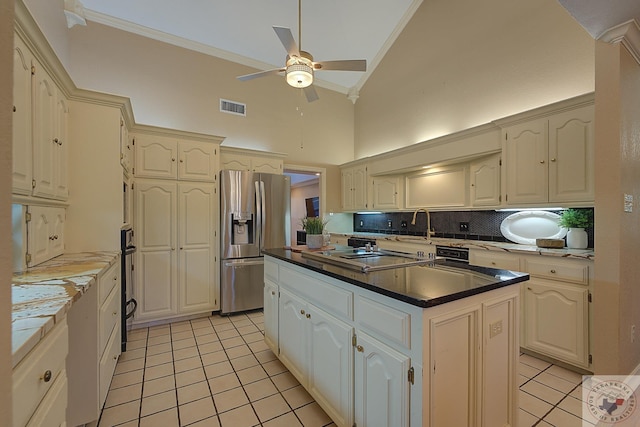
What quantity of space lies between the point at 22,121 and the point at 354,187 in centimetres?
427

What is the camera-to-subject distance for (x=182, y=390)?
2039mm

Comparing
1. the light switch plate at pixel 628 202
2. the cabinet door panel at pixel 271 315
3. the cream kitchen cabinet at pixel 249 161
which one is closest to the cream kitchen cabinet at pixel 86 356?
the cabinet door panel at pixel 271 315

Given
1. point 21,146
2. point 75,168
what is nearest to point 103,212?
point 75,168

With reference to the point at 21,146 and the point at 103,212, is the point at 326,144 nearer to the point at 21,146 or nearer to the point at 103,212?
the point at 103,212

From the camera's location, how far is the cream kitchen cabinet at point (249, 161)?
12.5ft

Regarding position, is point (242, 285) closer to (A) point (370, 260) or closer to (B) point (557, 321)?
(A) point (370, 260)

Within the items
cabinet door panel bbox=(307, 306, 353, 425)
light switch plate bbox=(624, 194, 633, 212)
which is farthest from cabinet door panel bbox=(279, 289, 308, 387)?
light switch plate bbox=(624, 194, 633, 212)

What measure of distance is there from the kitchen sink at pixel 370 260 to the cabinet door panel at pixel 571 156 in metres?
1.59

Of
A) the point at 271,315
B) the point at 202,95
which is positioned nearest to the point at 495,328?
the point at 271,315

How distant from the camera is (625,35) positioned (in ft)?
5.77

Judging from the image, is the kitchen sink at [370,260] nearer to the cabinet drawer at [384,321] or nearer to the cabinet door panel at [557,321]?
the cabinet drawer at [384,321]

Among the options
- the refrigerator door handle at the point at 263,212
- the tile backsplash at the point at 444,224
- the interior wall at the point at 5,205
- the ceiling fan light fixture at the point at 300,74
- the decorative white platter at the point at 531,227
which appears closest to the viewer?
the interior wall at the point at 5,205

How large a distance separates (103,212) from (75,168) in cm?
41

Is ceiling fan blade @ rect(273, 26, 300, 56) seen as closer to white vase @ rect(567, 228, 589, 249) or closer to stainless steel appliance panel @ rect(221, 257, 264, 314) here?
stainless steel appliance panel @ rect(221, 257, 264, 314)
